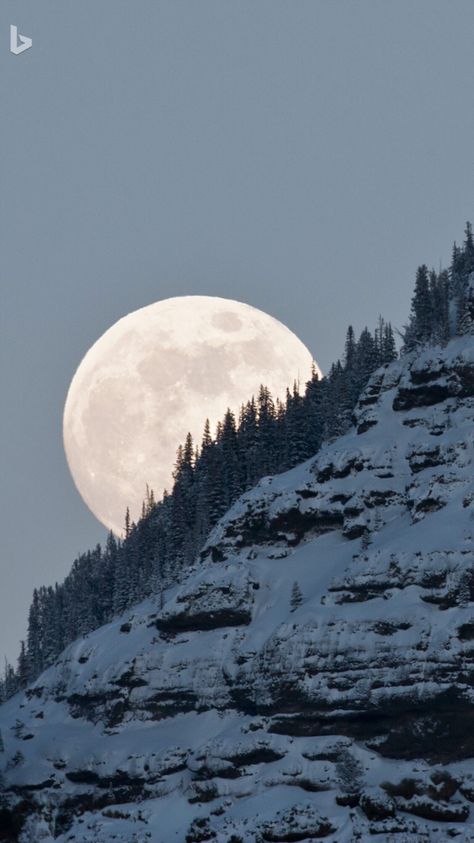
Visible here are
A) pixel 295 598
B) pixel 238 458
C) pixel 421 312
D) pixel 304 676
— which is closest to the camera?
pixel 304 676

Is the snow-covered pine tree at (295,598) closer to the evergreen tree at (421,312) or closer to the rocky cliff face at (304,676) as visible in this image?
the rocky cliff face at (304,676)

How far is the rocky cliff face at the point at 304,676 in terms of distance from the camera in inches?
4751

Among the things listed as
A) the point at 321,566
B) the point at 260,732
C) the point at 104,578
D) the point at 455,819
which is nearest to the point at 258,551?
the point at 321,566

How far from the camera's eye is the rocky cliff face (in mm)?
120688

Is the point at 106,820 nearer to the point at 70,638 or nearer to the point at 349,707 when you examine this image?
the point at 349,707

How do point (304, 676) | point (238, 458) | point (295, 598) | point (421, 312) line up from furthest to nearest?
point (238, 458) < point (421, 312) < point (295, 598) < point (304, 676)

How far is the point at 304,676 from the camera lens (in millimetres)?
128625

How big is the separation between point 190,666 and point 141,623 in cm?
1225

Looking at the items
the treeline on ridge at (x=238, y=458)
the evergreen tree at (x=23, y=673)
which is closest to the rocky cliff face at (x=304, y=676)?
the treeline on ridge at (x=238, y=458)

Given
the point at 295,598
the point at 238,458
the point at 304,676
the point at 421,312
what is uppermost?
the point at 421,312

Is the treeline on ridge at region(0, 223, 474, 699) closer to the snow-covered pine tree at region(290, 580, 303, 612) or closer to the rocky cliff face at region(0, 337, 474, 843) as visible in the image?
the rocky cliff face at region(0, 337, 474, 843)

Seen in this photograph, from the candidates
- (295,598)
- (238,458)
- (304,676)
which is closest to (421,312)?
(238,458)

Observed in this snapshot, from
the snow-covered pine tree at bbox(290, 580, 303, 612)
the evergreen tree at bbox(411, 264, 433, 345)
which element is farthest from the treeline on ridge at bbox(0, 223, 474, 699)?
the snow-covered pine tree at bbox(290, 580, 303, 612)

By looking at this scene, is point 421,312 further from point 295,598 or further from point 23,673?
point 23,673
